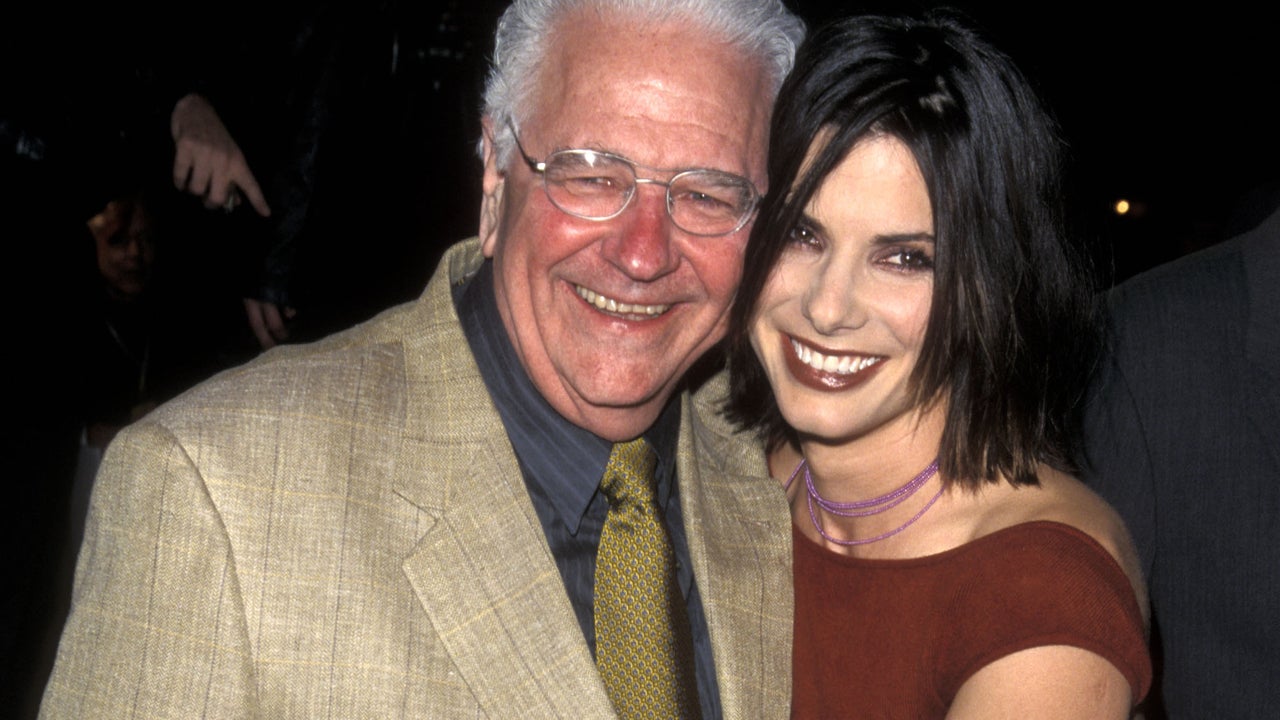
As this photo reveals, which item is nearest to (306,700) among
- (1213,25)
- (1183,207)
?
(1213,25)

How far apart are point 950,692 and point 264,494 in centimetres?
121

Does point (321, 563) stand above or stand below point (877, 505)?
above

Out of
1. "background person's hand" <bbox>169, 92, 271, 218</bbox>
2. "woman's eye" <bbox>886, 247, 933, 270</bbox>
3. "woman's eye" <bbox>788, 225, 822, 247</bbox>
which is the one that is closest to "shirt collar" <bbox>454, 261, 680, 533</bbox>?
"woman's eye" <bbox>788, 225, 822, 247</bbox>

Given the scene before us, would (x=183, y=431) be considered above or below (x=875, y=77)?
below

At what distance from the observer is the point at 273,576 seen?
169 cm

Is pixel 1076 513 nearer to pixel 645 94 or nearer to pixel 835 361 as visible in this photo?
pixel 835 361

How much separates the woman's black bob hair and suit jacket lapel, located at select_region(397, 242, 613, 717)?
632 millimetres

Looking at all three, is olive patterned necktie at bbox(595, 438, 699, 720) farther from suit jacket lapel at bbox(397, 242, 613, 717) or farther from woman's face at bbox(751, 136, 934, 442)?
woman's face at bbox(751, 136, 934, 442)

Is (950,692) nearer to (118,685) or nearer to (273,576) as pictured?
(273,576)

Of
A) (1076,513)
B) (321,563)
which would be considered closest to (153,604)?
(321,563)

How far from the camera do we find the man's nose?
202 centimetres

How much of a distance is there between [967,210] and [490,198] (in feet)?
2.93

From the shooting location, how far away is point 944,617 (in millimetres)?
2094

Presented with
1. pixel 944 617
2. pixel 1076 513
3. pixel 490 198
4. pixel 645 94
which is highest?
pixel 645 94
